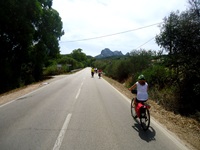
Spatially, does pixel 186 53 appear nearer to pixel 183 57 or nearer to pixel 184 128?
pixel 183 57

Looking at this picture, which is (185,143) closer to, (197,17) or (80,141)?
(80,141)

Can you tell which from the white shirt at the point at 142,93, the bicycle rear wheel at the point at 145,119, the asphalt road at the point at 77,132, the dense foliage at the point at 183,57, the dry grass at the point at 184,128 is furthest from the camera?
the dense foliage at the point at 183,57

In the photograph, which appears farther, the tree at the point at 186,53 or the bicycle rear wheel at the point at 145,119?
the tree at the point at 186,53

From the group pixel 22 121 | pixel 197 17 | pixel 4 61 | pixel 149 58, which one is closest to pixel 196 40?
pixel 197 17

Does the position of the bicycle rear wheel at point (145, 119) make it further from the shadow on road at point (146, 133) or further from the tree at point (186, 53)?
the tree at point (186, 53)

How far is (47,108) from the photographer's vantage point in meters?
9.09

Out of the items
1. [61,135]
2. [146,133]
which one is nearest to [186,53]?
[146,133]

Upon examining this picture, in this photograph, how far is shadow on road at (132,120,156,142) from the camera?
5643 millimetres

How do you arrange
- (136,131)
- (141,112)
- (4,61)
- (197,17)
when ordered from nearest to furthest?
(136,131) < (141,112) < (197,17) < (4,61)

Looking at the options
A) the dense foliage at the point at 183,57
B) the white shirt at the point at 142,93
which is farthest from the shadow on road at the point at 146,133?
the dense foliage at the point at 183,57

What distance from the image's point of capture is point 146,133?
6.11 metres

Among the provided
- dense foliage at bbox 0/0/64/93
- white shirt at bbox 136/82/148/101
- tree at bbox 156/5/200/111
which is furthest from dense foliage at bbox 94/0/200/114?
dense foliage at bbox 0/0/64/93

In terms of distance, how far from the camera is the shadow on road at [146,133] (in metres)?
5.64

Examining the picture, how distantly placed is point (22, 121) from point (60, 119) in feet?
4.45
